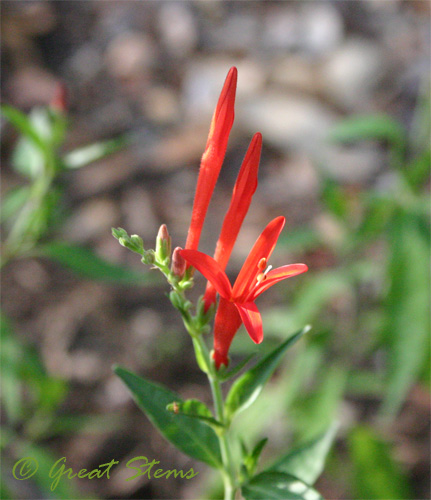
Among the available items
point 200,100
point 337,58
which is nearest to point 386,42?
point 337,58

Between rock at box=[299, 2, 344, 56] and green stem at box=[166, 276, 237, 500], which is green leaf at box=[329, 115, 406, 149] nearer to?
green stem at box=[166, 276, 237, 500]

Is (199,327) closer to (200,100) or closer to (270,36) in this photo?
(200,100)

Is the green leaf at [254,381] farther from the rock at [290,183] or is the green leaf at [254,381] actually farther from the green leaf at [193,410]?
the rock at [290,183]

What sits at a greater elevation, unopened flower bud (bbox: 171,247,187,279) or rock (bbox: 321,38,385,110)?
unopened flower bud (bbox: 171,247,187,279)

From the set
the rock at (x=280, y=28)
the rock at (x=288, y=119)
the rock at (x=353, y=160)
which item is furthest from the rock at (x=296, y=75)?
the rock at (x=353, y=160)

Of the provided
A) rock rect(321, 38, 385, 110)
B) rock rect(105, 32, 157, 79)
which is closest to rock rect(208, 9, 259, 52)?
rock rect(105, 32, 157, 79)

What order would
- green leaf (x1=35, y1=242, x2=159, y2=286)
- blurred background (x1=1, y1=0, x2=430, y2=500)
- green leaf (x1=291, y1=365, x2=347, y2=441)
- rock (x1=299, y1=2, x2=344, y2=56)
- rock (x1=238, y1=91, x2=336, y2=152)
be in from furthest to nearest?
rock (x1=299, y1=2, x2=344, y2=56) < rock (x1=238, y1=91, x2=336, y2=152) < green leaf (x1=291, y1=365, x2=347, y2=441) < blurred background (x1=1, y1=0, x2=430, y2=500) < green leaf (x1=35, y1=242, x2=159, y2=286)
